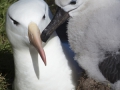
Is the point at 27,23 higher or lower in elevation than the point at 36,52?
higher

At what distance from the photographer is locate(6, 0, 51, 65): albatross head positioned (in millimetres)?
1575

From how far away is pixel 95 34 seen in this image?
1.54m

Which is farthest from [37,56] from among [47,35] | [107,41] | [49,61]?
[107,41]

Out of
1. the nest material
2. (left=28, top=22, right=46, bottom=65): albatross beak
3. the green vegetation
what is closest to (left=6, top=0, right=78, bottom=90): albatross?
(left=28, top=22, right=46, bottom=65): albatross beak

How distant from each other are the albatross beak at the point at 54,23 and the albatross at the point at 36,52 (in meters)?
0.02

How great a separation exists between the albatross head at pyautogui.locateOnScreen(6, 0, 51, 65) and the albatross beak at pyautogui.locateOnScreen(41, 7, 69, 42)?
0.03 metres

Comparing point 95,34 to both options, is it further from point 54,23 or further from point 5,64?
point 5,64

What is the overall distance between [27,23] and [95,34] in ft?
0.92

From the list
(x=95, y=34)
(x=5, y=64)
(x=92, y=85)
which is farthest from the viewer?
(x=5, y=64)

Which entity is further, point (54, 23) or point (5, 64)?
point (5, 64)

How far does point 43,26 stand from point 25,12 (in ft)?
0.31

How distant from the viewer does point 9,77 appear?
227 centimetres

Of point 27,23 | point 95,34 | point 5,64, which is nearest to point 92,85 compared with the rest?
point 95,34

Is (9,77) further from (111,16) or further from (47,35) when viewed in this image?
(111,16)
